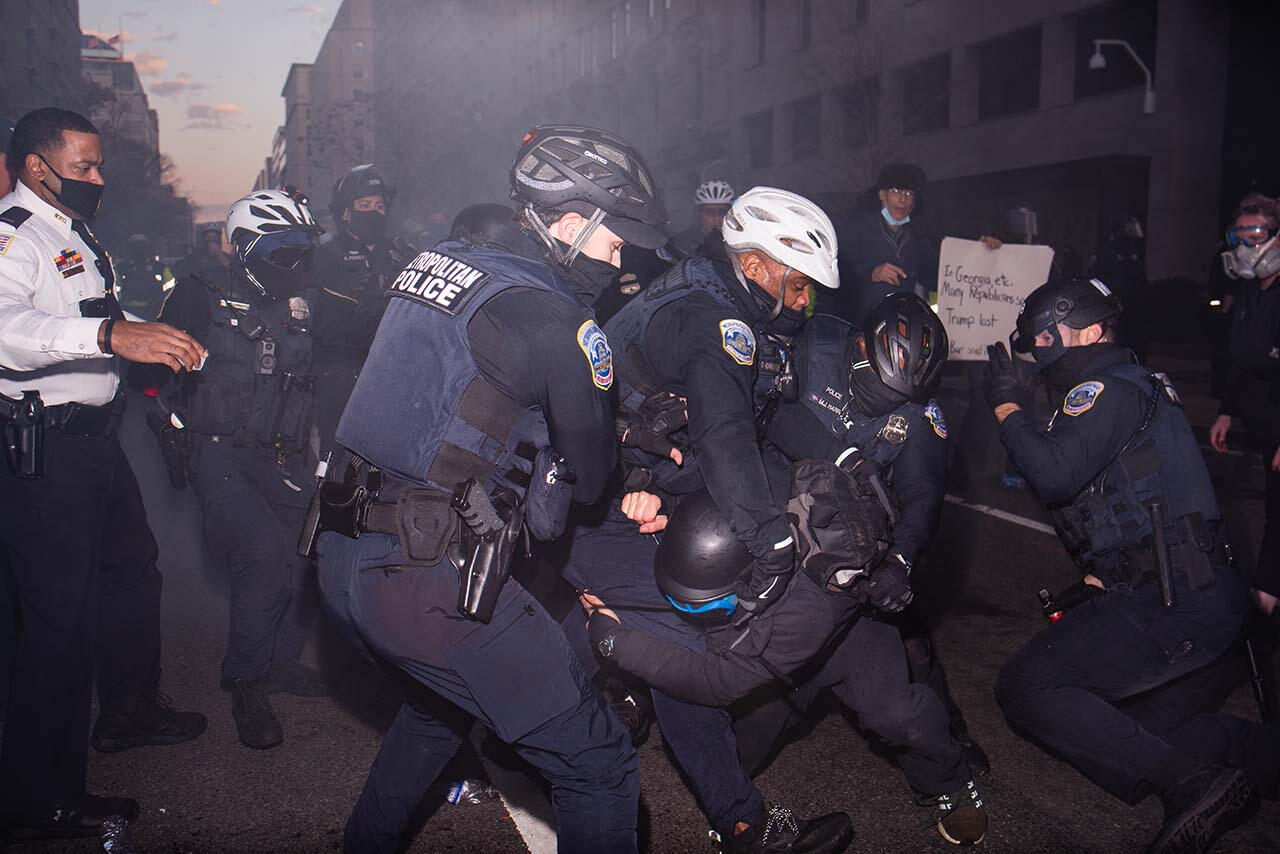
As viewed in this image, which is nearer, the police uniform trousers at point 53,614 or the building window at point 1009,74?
the police uniform trousers at point 53,614

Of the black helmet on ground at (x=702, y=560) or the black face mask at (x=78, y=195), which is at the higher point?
the black face mask at (x=78, y=195)

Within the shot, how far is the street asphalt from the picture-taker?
3.43 m

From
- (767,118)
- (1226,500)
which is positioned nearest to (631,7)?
(767,118)

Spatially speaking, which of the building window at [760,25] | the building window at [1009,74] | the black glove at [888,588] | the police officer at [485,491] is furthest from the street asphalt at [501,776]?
the building window at [760,25]

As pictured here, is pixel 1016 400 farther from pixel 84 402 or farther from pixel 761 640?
pixel 84 402

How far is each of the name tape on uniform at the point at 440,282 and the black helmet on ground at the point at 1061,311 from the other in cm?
223

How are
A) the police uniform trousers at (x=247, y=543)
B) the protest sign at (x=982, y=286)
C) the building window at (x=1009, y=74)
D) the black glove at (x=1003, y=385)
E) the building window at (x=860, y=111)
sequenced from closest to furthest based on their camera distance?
the black glove at (x=1003, y=385) → the police uniform trousers at (x=247, y=543) → the protest sign at (x=982, y=286) → the building window at (x=1009, y=74) → the building window at (x=860, y=111)

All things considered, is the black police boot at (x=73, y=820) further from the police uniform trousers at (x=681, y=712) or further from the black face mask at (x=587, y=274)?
the black face mask at (x=587, y=274)

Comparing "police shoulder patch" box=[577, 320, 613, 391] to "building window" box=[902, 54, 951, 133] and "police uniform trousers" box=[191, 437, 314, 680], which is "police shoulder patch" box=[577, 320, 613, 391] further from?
"building window" box=[902, 54, 951, 133]

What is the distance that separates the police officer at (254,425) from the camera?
4395 mm

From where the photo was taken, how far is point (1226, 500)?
8.15 metres

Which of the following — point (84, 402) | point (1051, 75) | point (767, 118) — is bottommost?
point (767, 118)

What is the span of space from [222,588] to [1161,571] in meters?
5.04

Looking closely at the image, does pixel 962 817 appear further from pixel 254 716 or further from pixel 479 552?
→ pixel 254 716
